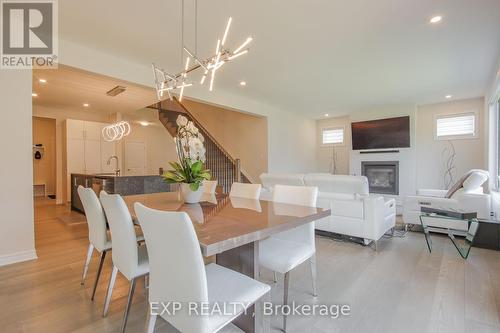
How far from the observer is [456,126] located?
6.00 meters

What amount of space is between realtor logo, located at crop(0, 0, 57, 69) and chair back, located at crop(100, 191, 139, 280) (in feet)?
7.63

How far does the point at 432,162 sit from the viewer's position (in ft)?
20.6

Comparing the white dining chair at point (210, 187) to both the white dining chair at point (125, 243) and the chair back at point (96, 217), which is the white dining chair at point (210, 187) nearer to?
the chair back at point (96, 217)

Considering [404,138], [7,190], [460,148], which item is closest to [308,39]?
[7,190]

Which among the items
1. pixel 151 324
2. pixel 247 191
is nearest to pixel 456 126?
pixel 247 191

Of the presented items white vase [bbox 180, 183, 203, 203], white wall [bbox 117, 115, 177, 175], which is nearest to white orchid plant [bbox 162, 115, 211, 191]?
white vase [bbox 180, 183, 203, 203]

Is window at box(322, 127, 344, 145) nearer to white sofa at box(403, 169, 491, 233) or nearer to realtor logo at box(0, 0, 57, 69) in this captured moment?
white sofa at box(403, 169, 491, 233)

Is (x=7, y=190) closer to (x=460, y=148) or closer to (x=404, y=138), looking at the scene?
(x=404, y=138)

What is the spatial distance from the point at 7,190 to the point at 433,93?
751 cm

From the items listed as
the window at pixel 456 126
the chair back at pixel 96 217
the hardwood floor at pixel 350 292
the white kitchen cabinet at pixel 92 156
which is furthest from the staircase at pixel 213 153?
the window at pixel 456 126

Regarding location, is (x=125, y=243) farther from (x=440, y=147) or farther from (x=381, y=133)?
(x=440, y=147)

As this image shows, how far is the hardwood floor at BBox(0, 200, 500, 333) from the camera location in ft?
5.46

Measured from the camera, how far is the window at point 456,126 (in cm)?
580

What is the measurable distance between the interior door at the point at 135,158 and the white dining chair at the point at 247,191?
5.74m
